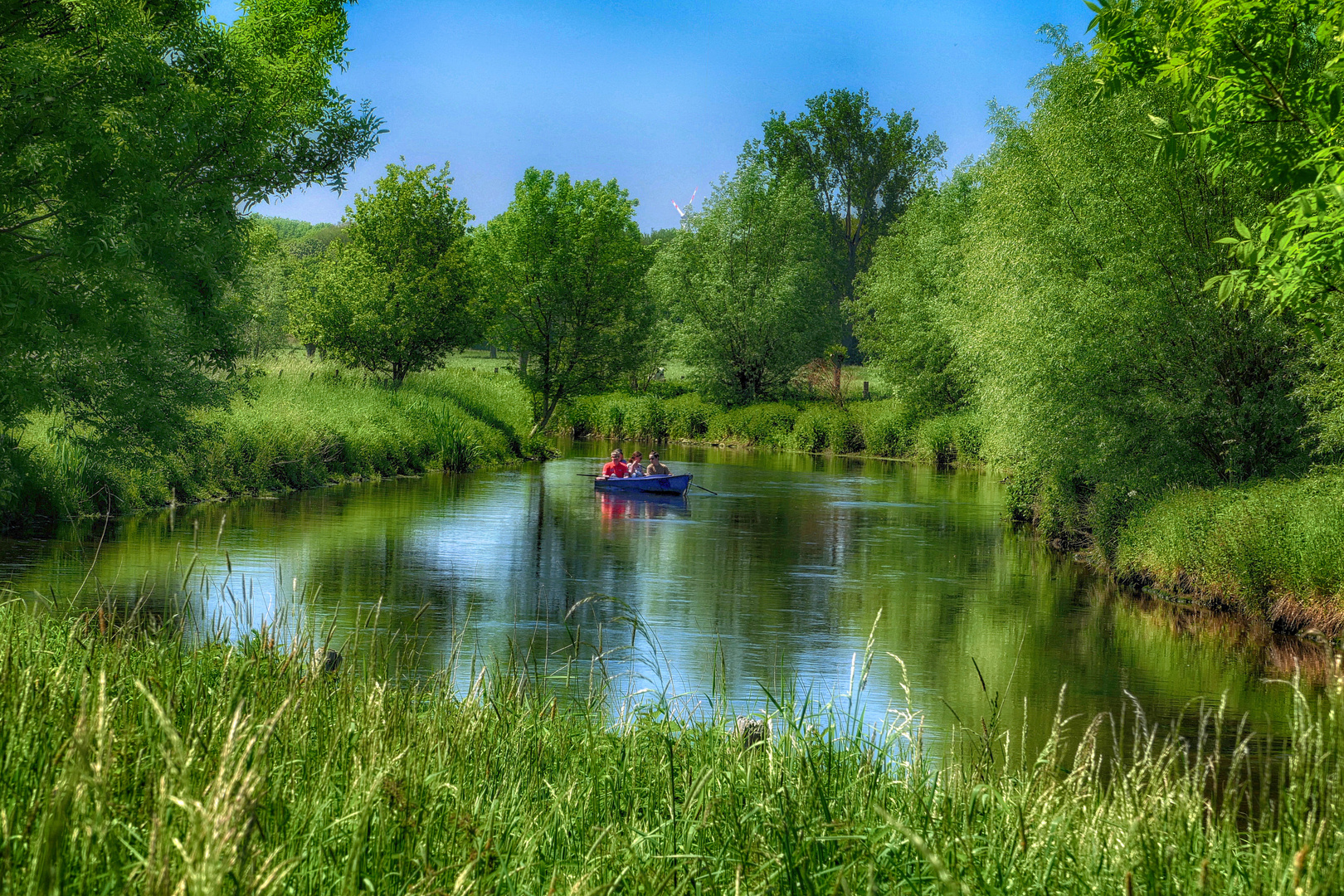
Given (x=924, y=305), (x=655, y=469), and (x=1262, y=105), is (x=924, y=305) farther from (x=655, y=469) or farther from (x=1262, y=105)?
(x=1262, y=105)

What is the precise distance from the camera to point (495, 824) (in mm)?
3967

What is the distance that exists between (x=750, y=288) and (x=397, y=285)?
20.3 m

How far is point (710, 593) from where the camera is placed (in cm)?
1628

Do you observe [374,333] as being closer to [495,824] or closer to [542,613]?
[542,613]

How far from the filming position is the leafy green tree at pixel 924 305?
144 feet

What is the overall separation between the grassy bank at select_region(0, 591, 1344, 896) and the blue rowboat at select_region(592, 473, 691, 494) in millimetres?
23280

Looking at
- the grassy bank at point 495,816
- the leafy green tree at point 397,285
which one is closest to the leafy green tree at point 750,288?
the leafy green tree at point 397,285

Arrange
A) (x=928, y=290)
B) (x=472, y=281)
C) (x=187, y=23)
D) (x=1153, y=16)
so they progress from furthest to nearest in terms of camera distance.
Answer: (x=928, y=290) → (x=472, y=281) → (x=187, y=23) → (x=1153, y=16)

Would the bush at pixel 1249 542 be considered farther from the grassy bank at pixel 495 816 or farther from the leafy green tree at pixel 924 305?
the leafy green tree at pixel 924 305

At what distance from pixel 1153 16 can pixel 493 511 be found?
675 inches

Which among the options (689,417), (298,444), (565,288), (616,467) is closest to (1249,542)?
(616,467)

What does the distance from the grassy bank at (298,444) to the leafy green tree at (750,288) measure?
38.8 feet

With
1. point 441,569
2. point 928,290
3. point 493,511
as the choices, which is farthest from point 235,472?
point 928,290

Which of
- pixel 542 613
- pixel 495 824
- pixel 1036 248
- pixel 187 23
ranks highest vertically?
pixel 187 23
